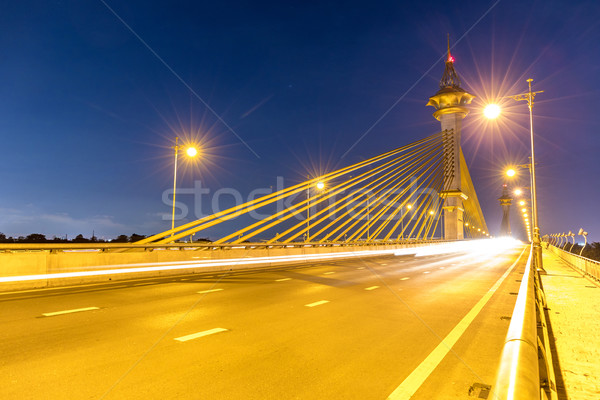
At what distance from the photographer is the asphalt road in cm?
441

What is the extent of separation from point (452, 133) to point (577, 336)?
5528cm

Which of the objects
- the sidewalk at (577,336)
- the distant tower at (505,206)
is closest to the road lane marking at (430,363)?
the sidewalk at (577,336)

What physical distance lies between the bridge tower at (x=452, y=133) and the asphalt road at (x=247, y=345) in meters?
48.3

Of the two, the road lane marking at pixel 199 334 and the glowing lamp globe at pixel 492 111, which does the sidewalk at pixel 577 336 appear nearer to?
the road lane marking at pixel 199 334

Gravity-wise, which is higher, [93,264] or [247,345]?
[93,264]

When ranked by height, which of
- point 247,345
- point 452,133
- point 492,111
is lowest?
point 247,345

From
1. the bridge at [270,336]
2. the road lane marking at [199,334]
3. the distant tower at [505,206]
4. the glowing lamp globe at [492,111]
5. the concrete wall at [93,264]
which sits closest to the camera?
the bridge at [270,336]

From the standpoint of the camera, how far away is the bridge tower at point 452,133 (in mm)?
56719

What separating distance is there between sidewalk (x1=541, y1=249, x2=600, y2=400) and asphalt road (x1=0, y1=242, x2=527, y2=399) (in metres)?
0.84

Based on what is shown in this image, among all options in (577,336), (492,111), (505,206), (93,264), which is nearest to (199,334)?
(577,336)

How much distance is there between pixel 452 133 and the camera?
58.6m

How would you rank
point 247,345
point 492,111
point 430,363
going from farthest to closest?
1. point 492,111
2. point 247,345
3. point 430,363

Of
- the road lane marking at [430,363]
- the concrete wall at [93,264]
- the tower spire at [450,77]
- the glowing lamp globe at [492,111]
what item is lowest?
the road lane marking at [430,363]

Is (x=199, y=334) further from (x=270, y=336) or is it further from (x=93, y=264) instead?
(x=93, y=264)
